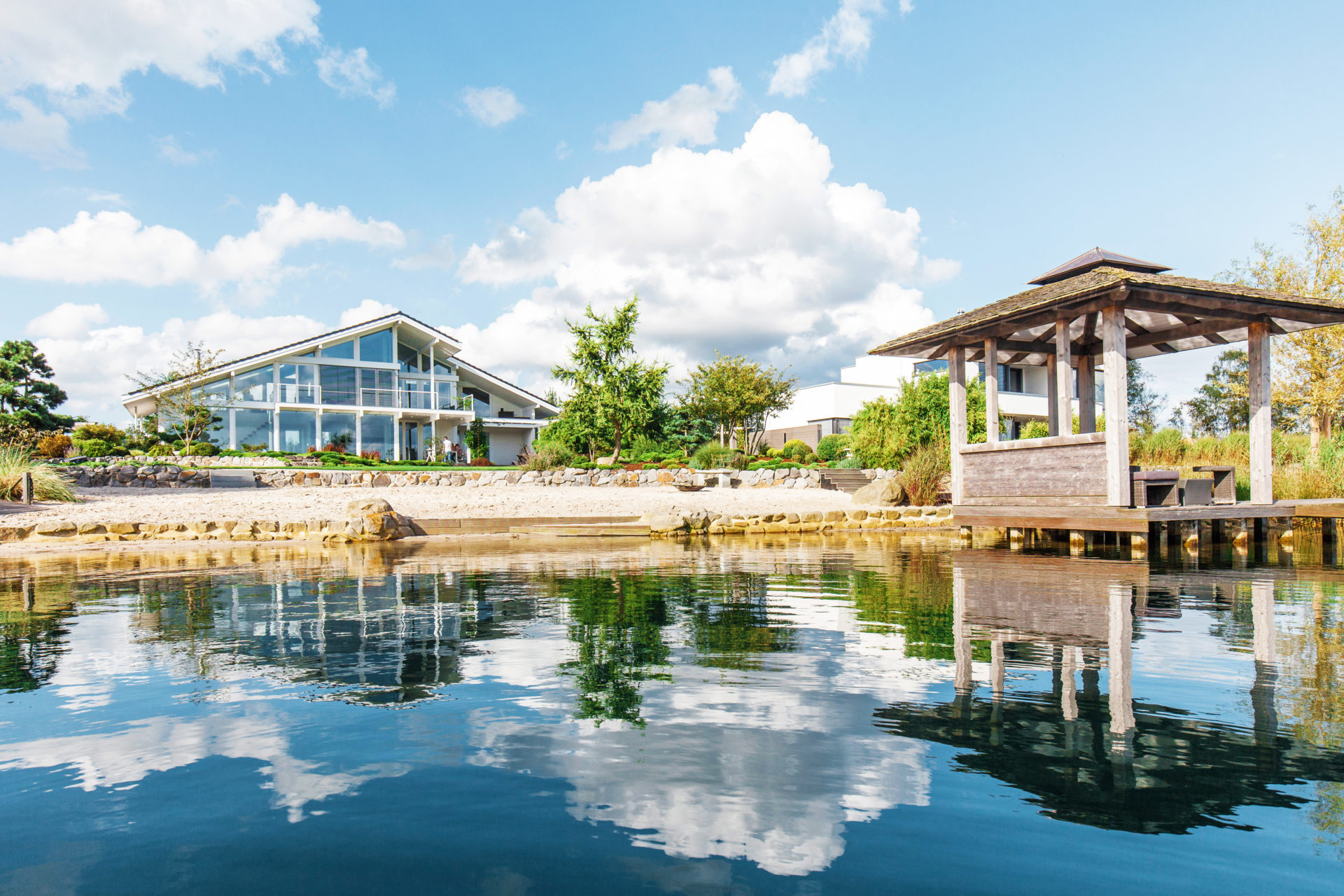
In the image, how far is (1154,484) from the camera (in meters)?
12.5

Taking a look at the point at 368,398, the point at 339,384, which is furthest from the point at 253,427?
the point at 368,398

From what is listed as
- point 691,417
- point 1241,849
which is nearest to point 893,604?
point 1241,849

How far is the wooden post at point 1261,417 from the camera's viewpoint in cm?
1254

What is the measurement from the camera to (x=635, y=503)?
20.8 metres

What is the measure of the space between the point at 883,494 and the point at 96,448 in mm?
28759

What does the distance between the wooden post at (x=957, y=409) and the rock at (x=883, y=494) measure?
14.2 feet

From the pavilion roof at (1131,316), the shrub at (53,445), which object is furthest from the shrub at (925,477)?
the shrub at (53,445)

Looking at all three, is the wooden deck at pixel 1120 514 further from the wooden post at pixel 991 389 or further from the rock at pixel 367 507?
the rock at pixel 367 507

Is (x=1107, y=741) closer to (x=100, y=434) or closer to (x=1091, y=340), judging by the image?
(x=1091, y=340)

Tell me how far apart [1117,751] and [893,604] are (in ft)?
12.2

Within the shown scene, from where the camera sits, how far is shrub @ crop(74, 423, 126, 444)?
98.5 feet

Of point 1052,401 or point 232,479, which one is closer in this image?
point 1052,401

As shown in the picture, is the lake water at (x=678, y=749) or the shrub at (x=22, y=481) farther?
the shrub at (x=22, y=481)

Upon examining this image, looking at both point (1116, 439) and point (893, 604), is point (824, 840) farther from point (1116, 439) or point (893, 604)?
point (1116, 439)
